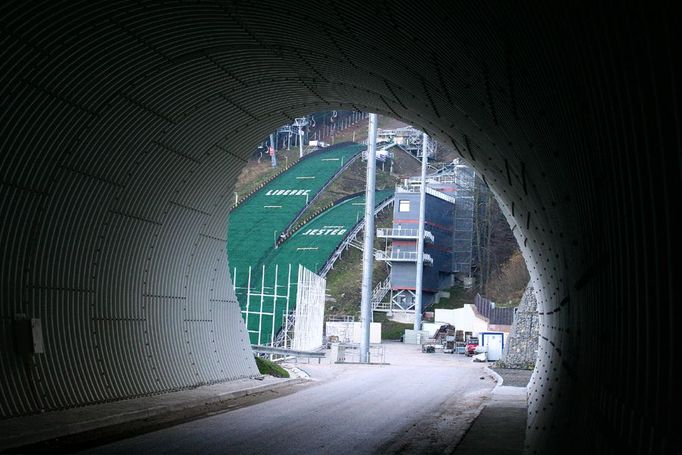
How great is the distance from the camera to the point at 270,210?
8331cm

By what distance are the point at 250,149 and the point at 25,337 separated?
9.49 metres

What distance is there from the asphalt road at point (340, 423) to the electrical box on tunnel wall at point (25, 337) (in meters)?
2.27

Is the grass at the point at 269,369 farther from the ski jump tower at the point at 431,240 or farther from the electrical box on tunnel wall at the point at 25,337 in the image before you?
the ski jump tower at the point at 431,240

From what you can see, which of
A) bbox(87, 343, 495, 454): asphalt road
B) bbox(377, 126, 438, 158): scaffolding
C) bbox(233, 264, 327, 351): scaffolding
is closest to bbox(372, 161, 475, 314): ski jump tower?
bbox(377, 126, 438, 158): scaffolding

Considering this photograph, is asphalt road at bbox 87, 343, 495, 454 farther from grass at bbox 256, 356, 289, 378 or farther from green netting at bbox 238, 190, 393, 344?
green netting at bbox 238, 190, 393, 344

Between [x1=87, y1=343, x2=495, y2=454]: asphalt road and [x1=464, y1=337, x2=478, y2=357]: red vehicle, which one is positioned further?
[x1=464, y1=337, x2=478, y2=357]: red vehicle

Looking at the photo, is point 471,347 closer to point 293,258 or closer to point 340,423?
point 293,258

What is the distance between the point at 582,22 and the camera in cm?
632

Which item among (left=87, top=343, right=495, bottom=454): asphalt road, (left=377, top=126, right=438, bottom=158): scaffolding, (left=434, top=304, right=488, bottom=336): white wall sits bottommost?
(left=87, top=343, right=495, bottom=454): asphalt road

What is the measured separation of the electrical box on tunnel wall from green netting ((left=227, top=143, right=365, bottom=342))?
38222mm

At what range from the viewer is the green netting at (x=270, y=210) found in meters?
68.4

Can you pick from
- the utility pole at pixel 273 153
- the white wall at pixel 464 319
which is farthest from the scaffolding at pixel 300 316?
the utility pole at pixel 273 153

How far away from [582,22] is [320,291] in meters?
44.2

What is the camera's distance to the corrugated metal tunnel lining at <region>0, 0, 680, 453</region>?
6102mm
